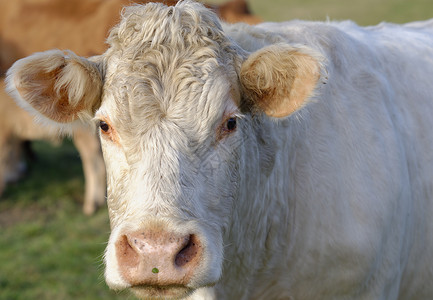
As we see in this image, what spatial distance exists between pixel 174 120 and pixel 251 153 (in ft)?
1.64

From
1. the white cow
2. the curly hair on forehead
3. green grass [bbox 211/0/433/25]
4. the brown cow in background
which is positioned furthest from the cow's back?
green grass [bbox 211/0/433/25]

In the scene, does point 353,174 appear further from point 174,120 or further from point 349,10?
point 349,10

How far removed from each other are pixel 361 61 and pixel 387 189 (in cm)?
68

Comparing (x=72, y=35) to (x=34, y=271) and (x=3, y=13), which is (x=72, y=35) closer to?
(x=3, y=13)

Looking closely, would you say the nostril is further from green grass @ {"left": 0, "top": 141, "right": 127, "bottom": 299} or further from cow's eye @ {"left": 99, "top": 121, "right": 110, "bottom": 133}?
green grass @ {"left": 0, "top": 141, "right": 127, "bottom": 299}

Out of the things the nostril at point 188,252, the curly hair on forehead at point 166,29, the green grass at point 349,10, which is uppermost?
the curly hair on forehead at point 166,29

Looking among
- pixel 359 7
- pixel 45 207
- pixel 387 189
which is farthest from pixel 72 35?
pixel 359 7

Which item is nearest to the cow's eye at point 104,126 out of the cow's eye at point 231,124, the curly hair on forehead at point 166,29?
the curly hair on forehead at point 166,29

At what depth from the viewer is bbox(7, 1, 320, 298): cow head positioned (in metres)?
2.24

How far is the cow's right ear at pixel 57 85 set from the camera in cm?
260

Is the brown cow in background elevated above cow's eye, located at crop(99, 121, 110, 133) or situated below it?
below

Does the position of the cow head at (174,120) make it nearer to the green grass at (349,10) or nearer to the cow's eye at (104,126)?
the cow's eye at (104,126)

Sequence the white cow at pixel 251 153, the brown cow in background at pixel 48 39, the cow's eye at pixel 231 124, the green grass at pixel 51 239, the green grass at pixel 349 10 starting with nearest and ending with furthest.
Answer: the white cow at pixel 251 153 → the cow's eye at pixel 231 124 → the green grass at pixel 51 239 → the brown cow in background at pixel 48 39 → the green grass at pixel 349 10

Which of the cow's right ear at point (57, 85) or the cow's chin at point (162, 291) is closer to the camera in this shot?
the cow's chin at point (162, 291)
